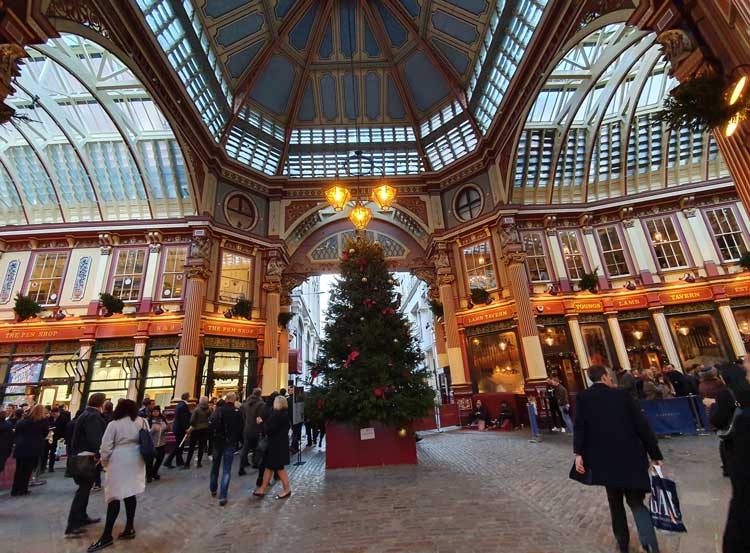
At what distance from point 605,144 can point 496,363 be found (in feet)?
42.3

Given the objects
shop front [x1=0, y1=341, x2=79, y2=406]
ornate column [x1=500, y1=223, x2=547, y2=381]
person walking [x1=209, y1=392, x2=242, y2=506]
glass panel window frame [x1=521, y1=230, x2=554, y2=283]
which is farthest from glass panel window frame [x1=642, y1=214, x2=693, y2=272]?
shop front [x1=0, y1=341, x2=79, y2=406]

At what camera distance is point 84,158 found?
54.2ft

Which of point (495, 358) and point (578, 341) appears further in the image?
point (495, 358)

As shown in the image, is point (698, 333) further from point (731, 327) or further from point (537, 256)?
point (537, 256)

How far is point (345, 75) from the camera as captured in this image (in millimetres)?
21266

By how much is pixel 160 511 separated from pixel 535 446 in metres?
8.83

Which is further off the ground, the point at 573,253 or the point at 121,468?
the point at 573,253

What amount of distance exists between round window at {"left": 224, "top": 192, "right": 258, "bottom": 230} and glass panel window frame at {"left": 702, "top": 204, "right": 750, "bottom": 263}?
23434 millimetres

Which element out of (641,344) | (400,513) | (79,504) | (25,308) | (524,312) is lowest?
(400,513)

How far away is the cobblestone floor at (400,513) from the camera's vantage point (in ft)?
12.7

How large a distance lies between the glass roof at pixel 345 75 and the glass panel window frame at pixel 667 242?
10.1 metres

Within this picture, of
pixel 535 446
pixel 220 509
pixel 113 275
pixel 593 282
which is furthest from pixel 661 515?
pixel 113 275

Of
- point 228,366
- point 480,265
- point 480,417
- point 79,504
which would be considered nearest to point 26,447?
point 79,504

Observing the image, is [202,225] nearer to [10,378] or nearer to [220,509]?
[10,378]
